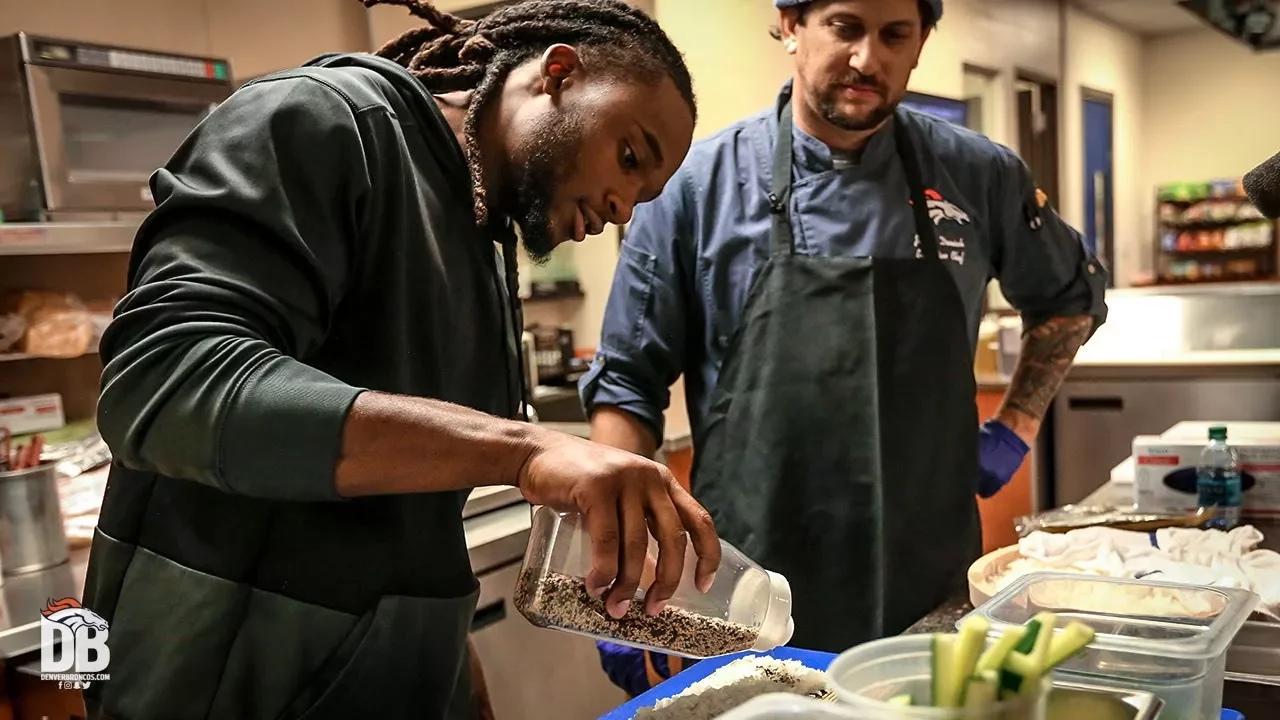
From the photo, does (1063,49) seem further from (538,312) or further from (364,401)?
(364,401)

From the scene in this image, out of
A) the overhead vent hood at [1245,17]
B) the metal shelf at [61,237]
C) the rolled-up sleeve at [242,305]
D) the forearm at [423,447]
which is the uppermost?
the overhead vent hood at [1245,17]

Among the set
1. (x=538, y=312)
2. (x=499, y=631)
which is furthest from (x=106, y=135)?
(x=538, y=312)

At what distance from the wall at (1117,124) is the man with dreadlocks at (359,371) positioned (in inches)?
213

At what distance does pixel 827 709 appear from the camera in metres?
0.57

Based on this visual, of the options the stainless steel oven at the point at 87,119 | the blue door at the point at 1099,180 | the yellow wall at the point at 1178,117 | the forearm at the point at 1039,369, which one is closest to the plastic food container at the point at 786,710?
the forearm at the point at 1039,369

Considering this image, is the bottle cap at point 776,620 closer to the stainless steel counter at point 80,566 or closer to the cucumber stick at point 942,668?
the cucumber stick at point 942,668

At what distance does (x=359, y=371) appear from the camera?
3.02 feet

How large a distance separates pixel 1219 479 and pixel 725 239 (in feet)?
2.87

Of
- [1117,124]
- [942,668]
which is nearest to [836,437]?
[942,668]

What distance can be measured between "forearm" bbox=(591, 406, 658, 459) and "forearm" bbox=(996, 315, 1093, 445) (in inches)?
28.0

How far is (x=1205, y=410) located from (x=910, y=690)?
2.84 meters

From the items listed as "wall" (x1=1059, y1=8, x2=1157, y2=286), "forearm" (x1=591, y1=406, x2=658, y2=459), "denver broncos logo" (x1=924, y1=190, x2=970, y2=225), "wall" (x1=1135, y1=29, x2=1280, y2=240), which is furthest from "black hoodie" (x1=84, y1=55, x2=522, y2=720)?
"wall" (x1=1135, y1=29, x2=1280, y2=240)

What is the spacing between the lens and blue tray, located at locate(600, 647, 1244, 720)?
0.90 meters

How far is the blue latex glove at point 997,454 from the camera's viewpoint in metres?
1.76
